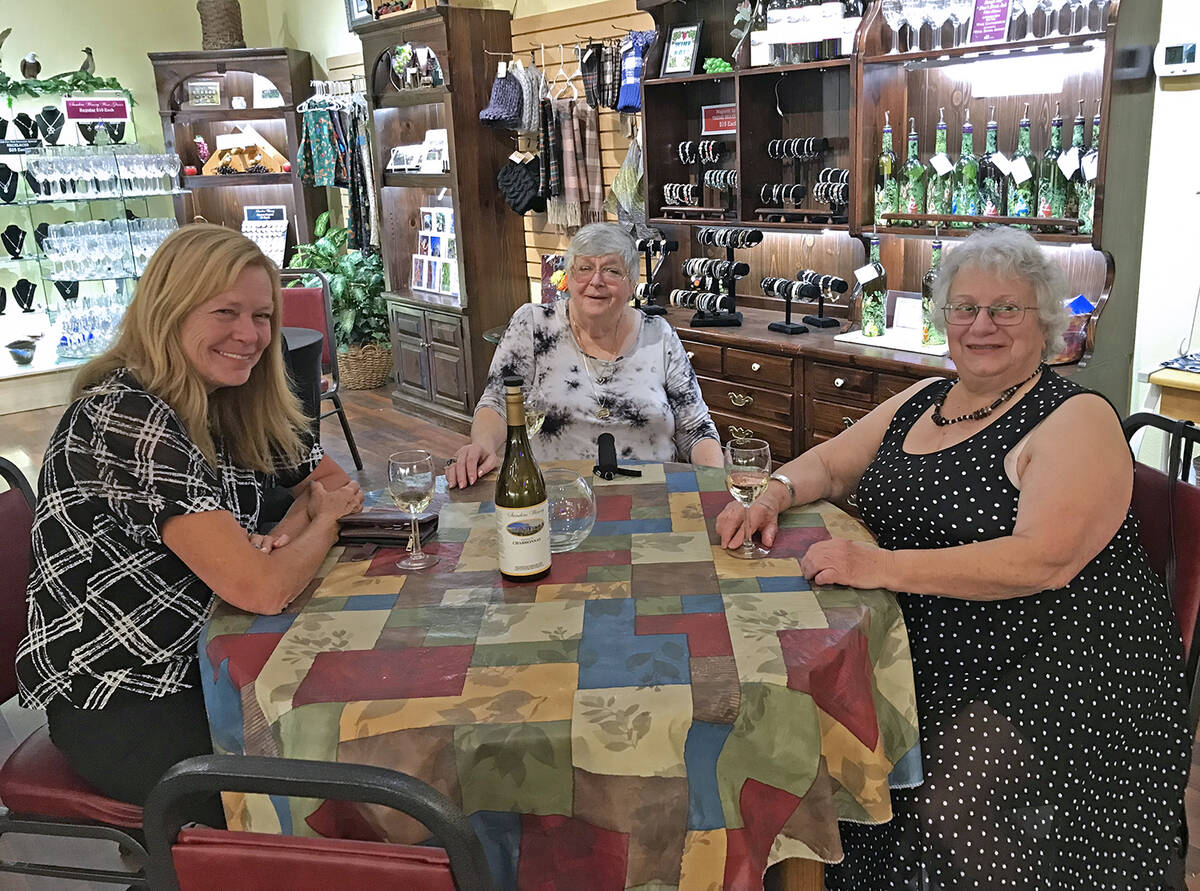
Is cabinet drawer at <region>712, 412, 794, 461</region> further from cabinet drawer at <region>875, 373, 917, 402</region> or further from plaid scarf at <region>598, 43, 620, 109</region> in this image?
plaid scarf at <region>598, 43, 620, 109</region>

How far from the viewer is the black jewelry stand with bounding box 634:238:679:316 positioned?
4574mm

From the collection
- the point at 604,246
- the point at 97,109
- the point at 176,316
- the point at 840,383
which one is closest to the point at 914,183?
the point at 840,383

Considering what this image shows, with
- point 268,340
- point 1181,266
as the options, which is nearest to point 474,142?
point 1181,266

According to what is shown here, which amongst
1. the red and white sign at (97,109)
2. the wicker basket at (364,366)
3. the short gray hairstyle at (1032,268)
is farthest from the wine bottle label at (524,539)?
the red and white sign at (97,109)

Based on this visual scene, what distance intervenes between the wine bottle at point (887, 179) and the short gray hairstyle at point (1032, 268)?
1.94 metres

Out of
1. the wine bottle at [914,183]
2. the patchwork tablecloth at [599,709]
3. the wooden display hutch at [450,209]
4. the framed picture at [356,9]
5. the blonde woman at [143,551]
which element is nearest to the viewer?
the patchwork tablecloth at [599,709]

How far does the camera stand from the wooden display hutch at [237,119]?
7.27 metres

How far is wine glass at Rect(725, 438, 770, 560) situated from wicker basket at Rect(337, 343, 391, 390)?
573 cm

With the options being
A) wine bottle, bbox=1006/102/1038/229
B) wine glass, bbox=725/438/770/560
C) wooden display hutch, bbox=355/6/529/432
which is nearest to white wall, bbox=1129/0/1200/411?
wine bottle, bbox=1006/102/1038/229

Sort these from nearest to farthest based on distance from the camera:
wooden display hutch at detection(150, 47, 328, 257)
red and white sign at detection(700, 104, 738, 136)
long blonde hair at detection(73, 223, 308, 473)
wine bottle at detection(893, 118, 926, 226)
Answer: long blonde hair at detection(73, 223, 308, 473)
wine bottle at detection(893, 118, 926, 226)
red and white sign at detection(700, 104, 738, 136)
wooden display hutch at detection(150, 47, 328, 257)

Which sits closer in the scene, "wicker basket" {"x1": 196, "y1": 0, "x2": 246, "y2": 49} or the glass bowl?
the glass bowl

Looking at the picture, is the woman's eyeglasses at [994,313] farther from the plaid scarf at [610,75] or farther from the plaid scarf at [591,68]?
the plaid scarf at [591,68]

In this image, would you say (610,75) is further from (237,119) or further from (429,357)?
(237,119)

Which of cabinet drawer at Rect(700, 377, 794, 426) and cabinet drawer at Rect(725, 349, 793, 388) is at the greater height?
cabinet drawer at Rect(725, 349, 793, 388)
